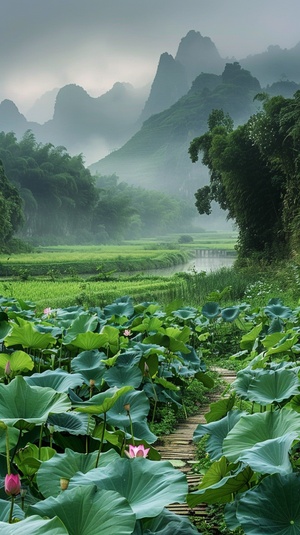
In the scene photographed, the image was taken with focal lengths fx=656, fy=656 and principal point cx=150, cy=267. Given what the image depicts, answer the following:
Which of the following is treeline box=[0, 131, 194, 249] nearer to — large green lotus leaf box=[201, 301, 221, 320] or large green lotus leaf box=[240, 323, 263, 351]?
large green lotus leaf box=[201, 301, 221, 320]

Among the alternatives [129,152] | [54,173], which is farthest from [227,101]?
[54,173]

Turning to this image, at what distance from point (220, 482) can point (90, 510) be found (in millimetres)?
439

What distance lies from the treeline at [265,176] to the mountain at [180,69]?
7883 cm

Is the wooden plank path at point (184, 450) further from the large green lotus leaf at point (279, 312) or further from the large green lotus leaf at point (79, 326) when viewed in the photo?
the large green lotus leaf at point (279, 312)

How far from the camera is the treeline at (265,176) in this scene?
1219 cm

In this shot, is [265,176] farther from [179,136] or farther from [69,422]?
Answer: [179,136]

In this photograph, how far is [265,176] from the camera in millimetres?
13953

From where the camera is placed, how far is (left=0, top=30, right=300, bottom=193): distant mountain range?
54.7 metres

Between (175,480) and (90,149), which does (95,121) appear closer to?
(90,149)

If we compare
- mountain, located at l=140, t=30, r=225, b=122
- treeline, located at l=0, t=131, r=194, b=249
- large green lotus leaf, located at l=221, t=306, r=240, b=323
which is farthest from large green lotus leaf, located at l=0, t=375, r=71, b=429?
mountain, located at l=140, t=30, r=225, b=122

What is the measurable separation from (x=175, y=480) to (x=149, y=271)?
19499mm

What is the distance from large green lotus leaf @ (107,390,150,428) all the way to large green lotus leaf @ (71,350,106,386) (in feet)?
1.13

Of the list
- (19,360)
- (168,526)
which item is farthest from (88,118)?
(168,526)

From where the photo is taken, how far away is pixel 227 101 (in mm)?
52219
